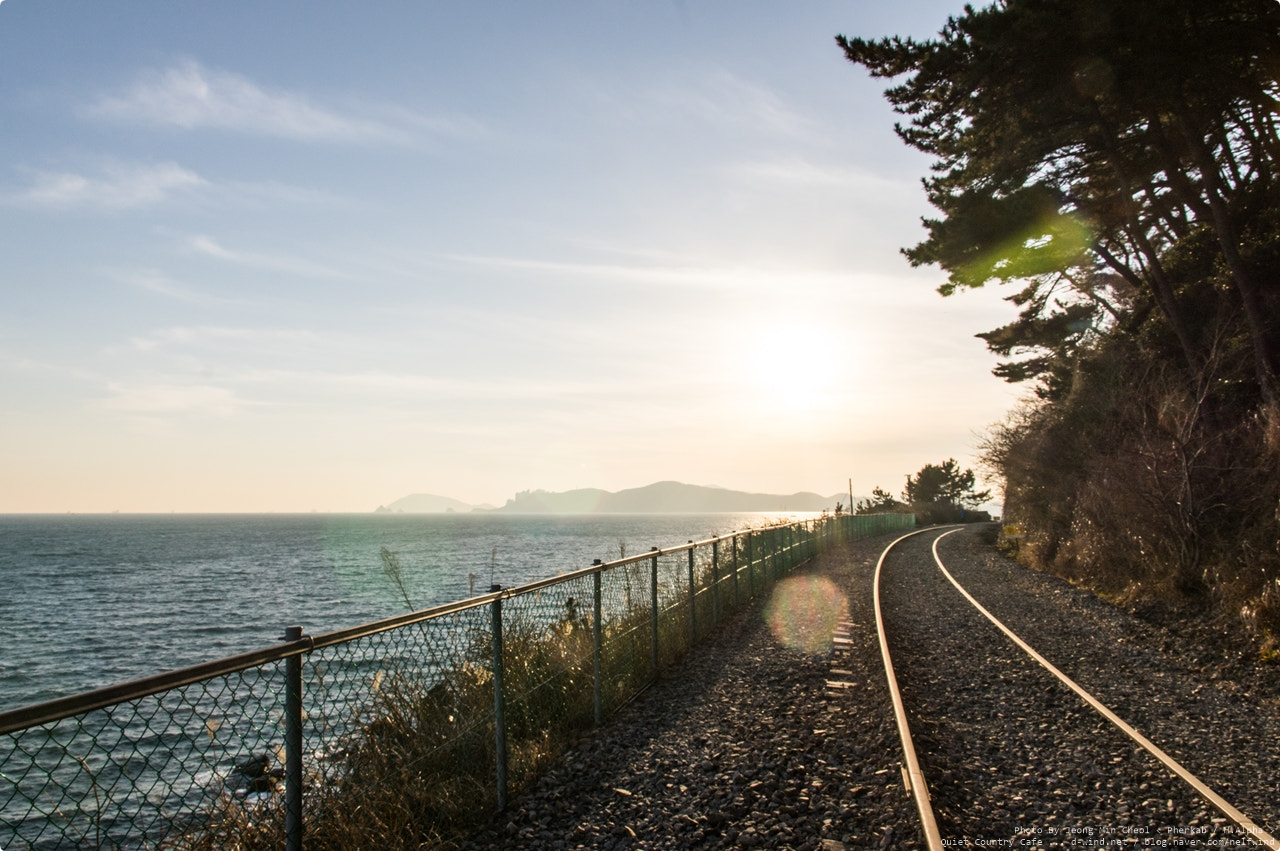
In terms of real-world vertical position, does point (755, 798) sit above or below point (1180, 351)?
below

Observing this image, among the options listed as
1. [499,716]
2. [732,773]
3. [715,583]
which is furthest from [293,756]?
[715,583]

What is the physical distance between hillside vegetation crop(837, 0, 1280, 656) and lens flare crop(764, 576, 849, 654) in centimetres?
569

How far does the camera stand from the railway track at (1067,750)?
5.07 m

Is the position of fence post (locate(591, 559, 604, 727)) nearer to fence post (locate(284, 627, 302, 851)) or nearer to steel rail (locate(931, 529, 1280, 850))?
steel rail (locate(931, 529, 1280, 850))

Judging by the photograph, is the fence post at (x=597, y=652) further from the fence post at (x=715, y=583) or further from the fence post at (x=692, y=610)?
the fence post at (x=715, y=583)

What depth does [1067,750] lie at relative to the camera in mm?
6574

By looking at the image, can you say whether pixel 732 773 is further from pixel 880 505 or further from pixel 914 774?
pixel 880 505

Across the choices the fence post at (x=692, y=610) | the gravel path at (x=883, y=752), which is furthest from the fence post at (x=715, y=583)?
the gravel path at (x=883, y=752)

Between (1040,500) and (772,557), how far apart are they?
10917mm

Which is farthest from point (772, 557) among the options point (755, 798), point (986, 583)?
point (755, 798)

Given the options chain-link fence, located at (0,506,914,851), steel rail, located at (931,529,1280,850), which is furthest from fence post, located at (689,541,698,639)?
steel rail, located at (931,529,1280,850)

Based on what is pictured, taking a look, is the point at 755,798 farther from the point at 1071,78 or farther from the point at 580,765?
the point at 1071,78

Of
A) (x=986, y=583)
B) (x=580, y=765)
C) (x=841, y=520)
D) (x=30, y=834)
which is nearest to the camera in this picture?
(x=580, y=765)

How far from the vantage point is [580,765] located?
649 cm
